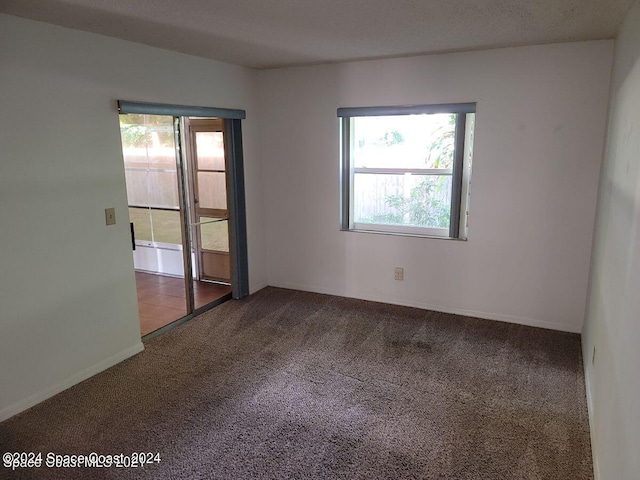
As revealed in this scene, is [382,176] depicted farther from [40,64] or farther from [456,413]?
[40,64]

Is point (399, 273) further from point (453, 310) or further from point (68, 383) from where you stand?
point (68, 383)

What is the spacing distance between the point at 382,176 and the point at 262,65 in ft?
5.14

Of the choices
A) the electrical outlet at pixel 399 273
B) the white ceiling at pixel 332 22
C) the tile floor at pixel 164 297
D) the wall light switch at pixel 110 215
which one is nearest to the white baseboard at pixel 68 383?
the tile floor at pixel 164 297

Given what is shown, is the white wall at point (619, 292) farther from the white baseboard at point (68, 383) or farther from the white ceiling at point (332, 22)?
the white baseboard at point (68, 383)

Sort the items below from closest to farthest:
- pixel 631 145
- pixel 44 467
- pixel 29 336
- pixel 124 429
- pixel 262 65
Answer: pixel 631 145, pixel 44 467, pixel 124 429, pixel 29 336, pixel 262 65

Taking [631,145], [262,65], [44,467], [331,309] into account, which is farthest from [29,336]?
[631,145]

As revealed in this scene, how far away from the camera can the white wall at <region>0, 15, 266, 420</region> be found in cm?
257

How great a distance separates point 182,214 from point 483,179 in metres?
2.67

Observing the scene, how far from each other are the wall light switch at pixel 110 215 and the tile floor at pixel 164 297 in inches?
43.2

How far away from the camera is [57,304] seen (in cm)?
287

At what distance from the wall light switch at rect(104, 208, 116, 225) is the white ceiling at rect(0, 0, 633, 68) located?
3.85 feet

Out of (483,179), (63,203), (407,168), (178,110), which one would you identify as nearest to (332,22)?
(178,110)

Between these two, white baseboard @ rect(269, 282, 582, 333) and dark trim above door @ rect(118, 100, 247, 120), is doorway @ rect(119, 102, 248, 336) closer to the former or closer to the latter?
dark trim above door @ rect(118, 100, 247, 120)

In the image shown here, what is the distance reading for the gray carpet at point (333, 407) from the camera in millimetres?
2250
